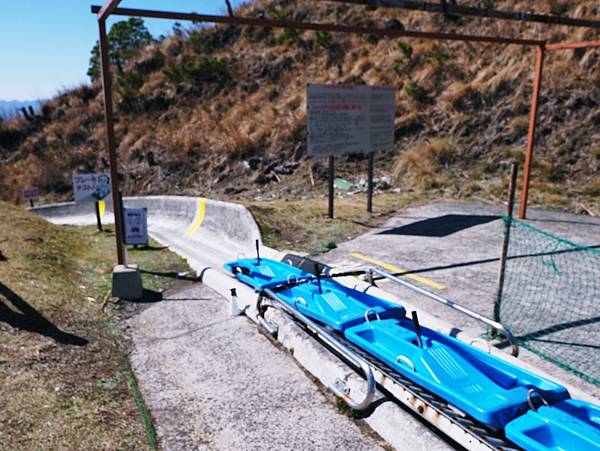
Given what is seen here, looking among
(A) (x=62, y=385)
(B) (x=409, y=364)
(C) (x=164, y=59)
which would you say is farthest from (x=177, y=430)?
(C) (x=164, y=59)

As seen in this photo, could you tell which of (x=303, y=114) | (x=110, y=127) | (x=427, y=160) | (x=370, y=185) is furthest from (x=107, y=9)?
(x=303, y=114)

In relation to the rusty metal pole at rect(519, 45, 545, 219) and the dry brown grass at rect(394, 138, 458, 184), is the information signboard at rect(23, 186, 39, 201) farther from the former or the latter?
the rusty metal pole at rect(519, 45, 545, 219)

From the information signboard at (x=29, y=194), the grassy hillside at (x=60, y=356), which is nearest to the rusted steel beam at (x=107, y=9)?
the grassy hillside at (x=60, y=356)

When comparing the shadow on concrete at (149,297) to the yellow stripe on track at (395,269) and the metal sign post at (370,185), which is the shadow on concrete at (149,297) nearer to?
the yellow stripe on track at (395,269)

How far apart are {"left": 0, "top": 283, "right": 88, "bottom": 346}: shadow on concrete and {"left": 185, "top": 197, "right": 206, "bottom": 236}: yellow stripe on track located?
6090mm

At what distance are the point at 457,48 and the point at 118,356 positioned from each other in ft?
68.9

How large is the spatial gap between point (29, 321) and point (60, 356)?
2.99 feet

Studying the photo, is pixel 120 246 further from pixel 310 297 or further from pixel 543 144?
pixel 543 144

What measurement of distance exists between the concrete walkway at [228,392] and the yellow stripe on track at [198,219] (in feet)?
19.3

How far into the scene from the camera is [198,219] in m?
12.2

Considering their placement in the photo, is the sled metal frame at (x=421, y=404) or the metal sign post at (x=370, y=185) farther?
the metal sign post at (x=370, y=185)

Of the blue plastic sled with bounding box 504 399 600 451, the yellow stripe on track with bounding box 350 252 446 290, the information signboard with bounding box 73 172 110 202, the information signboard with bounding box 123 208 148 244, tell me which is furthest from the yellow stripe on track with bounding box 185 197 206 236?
the blue plastic sled with bounding box 504 399 600 451

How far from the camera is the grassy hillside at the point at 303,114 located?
51.7ft

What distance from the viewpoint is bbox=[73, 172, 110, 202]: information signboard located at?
10281 millimetres
